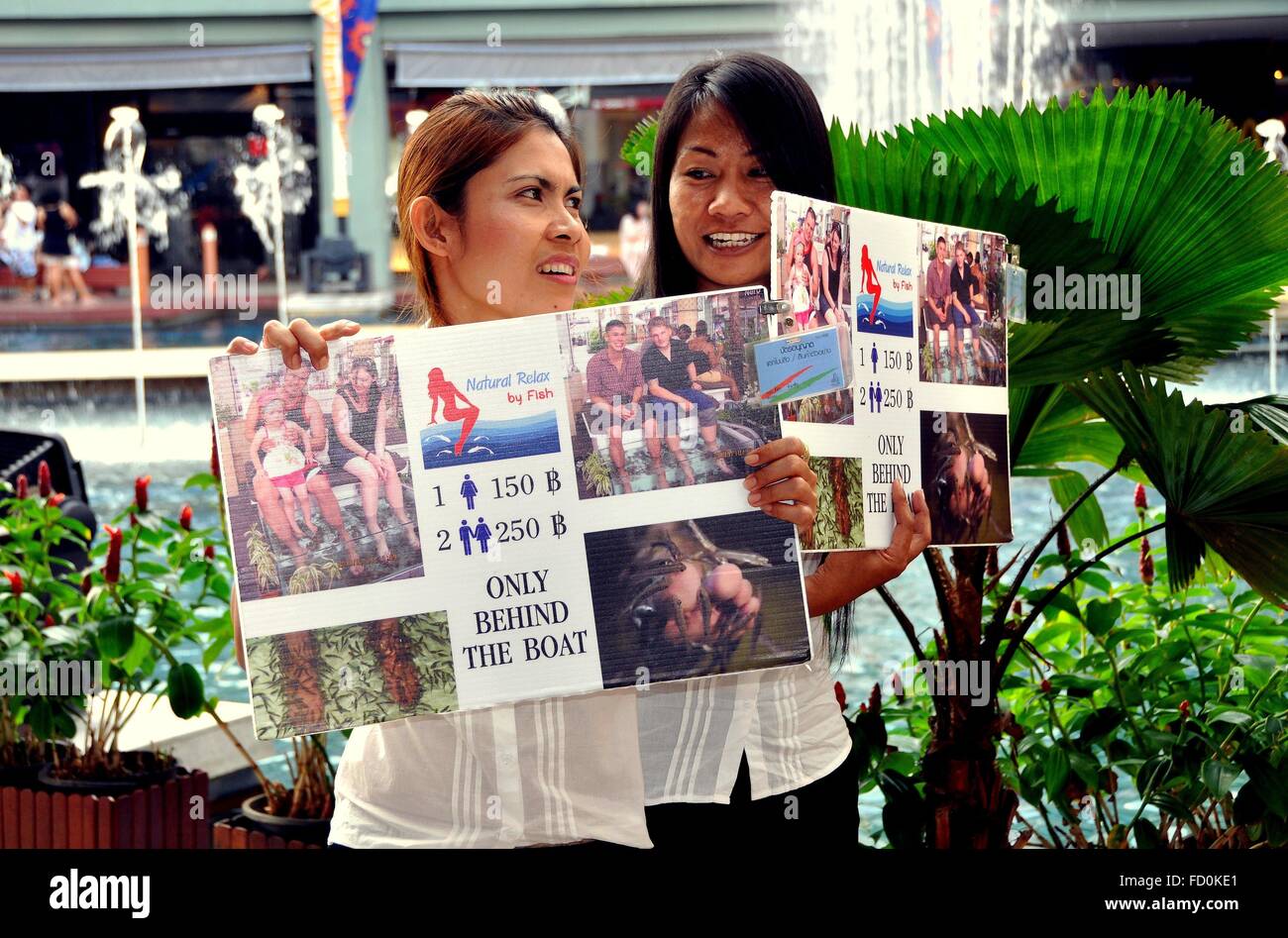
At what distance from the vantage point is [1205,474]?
1.75 m

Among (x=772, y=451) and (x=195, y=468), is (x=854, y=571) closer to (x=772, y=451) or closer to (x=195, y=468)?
(x=772, y=451)

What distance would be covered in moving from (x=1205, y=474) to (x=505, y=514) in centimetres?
88

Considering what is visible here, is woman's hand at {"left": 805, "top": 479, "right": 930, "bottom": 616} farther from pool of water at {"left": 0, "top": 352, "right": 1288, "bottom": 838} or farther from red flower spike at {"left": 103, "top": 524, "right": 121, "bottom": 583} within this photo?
pool of water at {"left": 0, "top": 352, "right": 1288, "bottom": 838}

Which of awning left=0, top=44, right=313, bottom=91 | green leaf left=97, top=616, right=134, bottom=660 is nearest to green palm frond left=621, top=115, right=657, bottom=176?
green leaf left=97, top=616, right=134, bottom=660

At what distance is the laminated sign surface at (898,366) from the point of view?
Answer: 1.51 meters

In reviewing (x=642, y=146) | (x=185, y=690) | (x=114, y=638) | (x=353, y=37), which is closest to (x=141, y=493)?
(x=114, y=638)

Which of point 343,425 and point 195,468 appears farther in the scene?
point 195,468

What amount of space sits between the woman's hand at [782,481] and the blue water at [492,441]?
7.7 inches

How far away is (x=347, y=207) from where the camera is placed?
1509 cm

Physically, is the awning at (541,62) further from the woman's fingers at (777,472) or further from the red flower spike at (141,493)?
the woman's fingers at (777,472)

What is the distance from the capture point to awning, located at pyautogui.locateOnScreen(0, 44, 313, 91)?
15.2m

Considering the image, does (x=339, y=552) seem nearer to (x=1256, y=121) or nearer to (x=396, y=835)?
(x=396, y=835)

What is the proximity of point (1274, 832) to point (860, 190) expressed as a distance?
109cm
